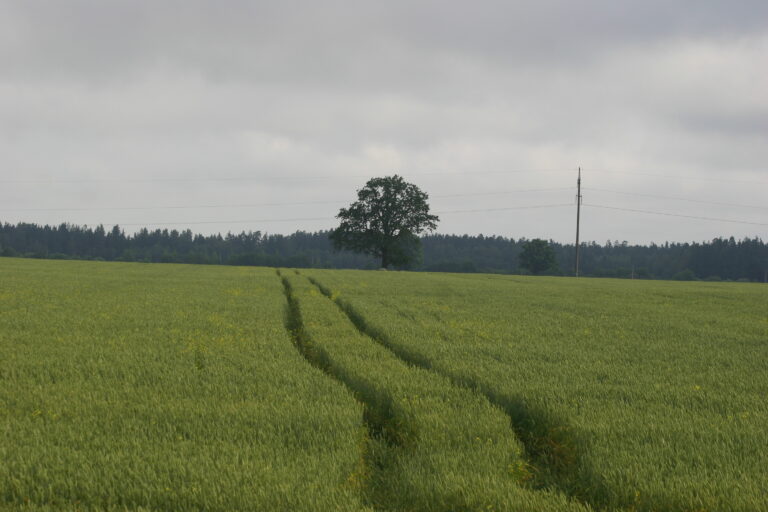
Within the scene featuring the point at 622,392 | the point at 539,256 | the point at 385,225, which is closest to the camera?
the point at 622,392

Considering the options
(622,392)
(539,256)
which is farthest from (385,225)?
(622,392)

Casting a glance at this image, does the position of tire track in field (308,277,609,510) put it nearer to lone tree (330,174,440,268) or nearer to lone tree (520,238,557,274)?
lone tree (330,174,440,268)

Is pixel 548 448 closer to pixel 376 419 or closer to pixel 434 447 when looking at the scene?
pixel 434 447

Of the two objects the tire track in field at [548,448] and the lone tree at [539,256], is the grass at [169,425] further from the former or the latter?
the lone tree at [539,256]

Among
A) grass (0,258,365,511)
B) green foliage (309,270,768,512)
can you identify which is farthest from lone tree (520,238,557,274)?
grass (0,258,365,511)

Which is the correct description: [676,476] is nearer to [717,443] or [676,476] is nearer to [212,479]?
[717,443]

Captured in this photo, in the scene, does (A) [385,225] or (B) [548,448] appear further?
(A) [385,225]

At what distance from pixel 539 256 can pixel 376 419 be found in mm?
114870

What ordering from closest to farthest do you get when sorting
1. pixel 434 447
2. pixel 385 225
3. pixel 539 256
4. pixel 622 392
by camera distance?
pixel 434 447 < pixel 622 392 < pixel 385 225 < pixel 539 256

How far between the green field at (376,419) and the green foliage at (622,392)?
0.04 metres

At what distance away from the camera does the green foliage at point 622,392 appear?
5.10 m

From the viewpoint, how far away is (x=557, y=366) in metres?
10.2

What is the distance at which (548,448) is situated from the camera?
253 inches

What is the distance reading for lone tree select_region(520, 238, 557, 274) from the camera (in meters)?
116
